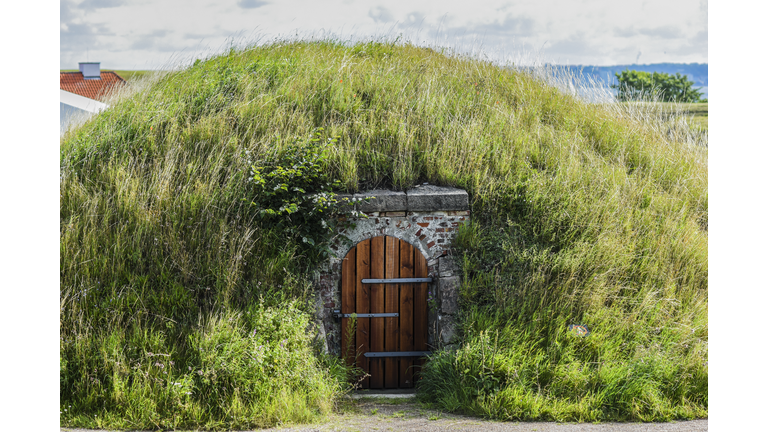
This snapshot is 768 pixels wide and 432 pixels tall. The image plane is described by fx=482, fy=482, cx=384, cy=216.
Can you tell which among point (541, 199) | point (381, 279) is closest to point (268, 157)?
point (381, 279)

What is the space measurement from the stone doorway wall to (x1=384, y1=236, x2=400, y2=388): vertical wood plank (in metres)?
0.20

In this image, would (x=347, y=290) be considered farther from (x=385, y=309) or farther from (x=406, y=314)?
(x=406, y=314)

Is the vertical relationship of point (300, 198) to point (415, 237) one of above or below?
above

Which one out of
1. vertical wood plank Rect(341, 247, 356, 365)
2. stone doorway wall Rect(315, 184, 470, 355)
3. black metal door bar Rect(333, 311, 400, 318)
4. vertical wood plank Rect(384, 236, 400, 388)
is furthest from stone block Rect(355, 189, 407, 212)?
black metal door bar Rect(333, 311, 400, 318)

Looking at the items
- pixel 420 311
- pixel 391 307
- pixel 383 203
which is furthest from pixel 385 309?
pixel 383 203

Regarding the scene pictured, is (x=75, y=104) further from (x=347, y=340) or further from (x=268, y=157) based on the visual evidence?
(x=347, y=340)

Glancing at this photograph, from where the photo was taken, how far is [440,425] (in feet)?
17.7

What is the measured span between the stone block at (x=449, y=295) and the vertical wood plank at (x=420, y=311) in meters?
0.29

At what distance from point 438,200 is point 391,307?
5.30 feet

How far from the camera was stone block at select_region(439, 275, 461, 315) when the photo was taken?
649 cm

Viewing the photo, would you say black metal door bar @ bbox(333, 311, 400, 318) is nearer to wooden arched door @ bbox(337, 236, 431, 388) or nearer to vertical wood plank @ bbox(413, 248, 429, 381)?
wooden arched door @ bbox(337, 236, 431, 388)

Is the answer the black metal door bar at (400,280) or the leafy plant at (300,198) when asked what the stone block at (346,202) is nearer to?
the leafy plant at (300,198)

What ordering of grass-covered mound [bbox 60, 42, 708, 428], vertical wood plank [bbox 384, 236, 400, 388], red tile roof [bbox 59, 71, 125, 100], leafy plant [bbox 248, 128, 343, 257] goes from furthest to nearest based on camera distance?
red tile roof [bbox 59, 71, 125, 100] < vertical wood plank [bbox 384, 236, 400, 388] < leafy plant [bbox 248, 128, 343, 257] < grass-covered mound [bbox 60, 42, 708, 428]

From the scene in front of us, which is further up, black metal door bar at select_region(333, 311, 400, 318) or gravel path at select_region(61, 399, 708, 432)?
black metal door bar at select_region(333, 311, 400, 318)
